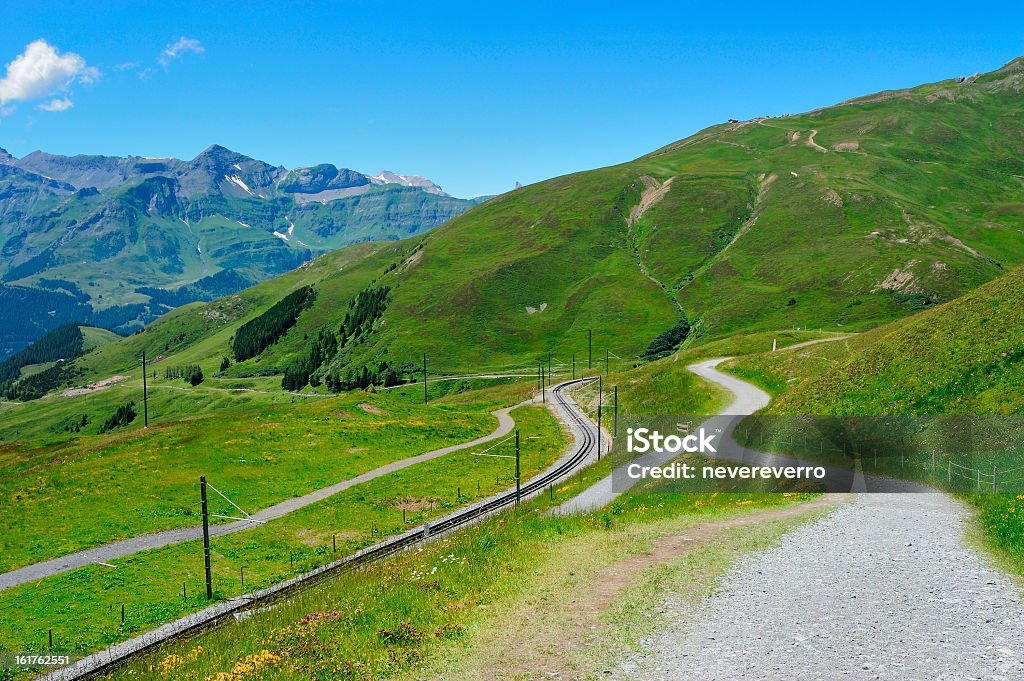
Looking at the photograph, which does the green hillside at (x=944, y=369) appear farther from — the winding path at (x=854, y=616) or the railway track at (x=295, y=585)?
the railway track at (x=295, y=585)

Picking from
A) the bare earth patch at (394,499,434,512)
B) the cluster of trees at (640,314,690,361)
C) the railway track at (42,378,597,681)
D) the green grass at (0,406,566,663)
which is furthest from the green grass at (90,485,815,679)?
the cluster of trees at (640,314,690,361)

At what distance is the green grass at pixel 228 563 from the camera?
105 ft

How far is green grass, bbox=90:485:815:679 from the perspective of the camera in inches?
735

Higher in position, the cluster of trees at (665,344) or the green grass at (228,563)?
the cluster of trees at (665,344)

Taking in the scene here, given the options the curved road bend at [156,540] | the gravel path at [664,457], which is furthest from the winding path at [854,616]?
the curved road bend at [156,540]

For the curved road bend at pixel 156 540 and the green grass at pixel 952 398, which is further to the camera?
the curved road bend at pixel 156 540

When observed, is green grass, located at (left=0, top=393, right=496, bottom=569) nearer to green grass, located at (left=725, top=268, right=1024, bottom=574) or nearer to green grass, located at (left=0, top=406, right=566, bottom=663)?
green grass, located at (left=0, top=406, right=566, bottom=663)

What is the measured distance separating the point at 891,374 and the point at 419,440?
64.6m

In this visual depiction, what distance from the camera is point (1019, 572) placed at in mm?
19328

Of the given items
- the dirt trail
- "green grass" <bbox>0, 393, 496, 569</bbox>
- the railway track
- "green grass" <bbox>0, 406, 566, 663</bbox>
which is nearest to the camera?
the dirt trail

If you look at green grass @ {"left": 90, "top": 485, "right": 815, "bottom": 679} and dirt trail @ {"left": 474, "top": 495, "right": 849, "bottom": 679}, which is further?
green grass @ {"left": 90, "top": 485, "right": 815, "bottom": 679}

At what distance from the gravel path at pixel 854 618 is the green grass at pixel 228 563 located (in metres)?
29.2

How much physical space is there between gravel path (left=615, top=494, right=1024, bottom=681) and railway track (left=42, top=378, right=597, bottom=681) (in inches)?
973

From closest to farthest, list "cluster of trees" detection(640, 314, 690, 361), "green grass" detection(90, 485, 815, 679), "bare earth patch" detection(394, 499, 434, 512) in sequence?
"green grass" detection(90, 485, 815, 679), "bare earth patch" detection(394, 499, 434, 512), "cluster of trees" detection(640, 314, 690, 361)
